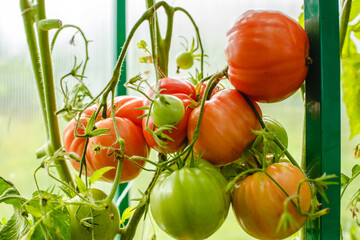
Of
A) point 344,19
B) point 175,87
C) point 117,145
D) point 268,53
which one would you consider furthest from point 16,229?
point 344,19

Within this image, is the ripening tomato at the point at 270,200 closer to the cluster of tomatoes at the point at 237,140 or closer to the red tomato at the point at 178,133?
the cluster of tomatoes at the point at 237,140

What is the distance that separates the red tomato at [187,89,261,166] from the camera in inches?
16.9

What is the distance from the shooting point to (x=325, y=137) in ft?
1.37

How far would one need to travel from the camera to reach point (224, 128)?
0.43m

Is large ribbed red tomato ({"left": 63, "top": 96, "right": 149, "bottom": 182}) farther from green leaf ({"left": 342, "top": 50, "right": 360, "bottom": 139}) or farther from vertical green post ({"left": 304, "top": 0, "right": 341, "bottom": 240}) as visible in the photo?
green leaf ({"left": 342, "top": 50, "right": 360, "bottom": 139})

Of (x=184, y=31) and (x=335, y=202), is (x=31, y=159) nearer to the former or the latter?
(x=184, y=31)

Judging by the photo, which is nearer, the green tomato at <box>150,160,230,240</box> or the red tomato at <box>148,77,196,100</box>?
the green tomato at <box>150,160,230,240</box>

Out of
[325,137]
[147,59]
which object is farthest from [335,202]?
[147,59]

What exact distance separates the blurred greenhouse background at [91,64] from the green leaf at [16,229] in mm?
349

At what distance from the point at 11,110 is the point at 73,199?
463 mm

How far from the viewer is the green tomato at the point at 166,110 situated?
390mm

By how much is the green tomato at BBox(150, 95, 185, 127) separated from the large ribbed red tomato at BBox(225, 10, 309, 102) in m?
0.10

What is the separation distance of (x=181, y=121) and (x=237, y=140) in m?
0.07

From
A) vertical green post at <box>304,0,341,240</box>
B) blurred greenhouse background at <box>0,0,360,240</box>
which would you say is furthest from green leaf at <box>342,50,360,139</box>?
vertical green post at <box>304,0,341,240</box>
